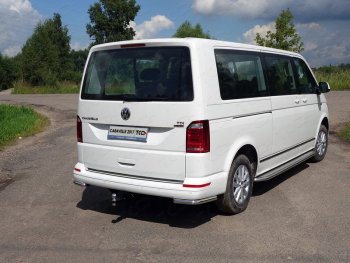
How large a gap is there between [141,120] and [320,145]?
4.63 m

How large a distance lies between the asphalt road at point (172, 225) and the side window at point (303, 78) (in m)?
1.41

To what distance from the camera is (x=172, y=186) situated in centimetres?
495

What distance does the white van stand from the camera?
490cm


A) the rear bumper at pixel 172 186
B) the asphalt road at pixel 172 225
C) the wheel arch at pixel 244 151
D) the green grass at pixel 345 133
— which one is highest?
the wheel arch at pixel 244 151

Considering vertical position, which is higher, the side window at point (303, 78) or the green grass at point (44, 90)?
the side window at point (303, 78)

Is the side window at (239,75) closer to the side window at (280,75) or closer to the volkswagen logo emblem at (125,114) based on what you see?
the side window at (280,75)

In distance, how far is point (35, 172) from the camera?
833 cm

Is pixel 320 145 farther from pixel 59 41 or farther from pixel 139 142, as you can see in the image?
pixel 59 41

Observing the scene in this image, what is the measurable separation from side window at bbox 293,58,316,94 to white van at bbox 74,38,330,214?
1.26m

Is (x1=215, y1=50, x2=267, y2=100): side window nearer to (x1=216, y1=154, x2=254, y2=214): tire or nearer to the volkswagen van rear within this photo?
the volkswagen van rear

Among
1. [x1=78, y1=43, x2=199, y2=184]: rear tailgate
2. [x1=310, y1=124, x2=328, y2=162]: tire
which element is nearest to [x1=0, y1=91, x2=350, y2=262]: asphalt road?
[x1=310, y1=124, x2=328, y2=162]: tire

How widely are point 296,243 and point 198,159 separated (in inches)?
51.5

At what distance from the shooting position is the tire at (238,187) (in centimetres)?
541

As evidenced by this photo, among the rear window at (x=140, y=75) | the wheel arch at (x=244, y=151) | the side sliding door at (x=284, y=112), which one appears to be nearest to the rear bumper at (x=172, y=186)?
the wheel arch at (x=244, y=151)
